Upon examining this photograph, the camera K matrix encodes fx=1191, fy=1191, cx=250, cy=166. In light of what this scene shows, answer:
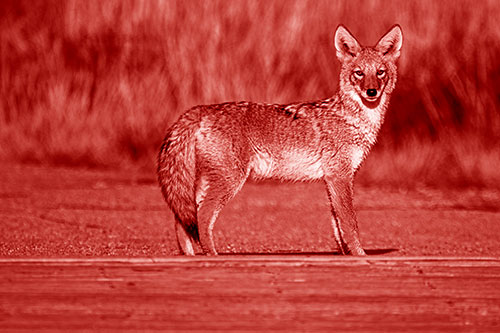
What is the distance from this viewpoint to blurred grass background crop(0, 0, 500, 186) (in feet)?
40.4

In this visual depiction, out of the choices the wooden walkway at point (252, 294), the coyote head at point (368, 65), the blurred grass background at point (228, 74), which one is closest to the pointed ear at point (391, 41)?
the coyote head at point (368, 65)

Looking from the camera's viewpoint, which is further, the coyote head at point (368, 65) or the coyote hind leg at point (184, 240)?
the coyote head at point (368, 65)

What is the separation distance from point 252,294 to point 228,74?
7.59 meters

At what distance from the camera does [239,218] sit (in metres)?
9.55

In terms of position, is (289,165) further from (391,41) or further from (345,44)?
(391,41)

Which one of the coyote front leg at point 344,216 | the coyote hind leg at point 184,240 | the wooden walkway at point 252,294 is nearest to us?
the wooden walkway at point 252,294

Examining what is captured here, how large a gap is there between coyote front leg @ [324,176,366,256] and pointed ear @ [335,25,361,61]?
0.77m

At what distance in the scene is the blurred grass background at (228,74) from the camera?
40.4 ft

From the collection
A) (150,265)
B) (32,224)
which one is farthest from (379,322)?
(32,224)

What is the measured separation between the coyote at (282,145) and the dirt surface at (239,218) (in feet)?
1.80

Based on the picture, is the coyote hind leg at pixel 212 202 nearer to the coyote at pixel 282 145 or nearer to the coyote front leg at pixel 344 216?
the coyote at pixel 282 145

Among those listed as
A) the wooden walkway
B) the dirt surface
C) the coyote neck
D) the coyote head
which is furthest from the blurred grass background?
the wooden walkway

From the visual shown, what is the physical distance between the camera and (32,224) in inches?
349

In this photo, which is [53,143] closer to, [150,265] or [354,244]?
[354,244]
